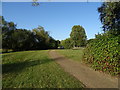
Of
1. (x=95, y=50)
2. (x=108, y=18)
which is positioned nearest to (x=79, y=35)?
(x=108, y=18)

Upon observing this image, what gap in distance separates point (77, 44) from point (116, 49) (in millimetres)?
36953

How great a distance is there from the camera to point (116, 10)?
33.5ft

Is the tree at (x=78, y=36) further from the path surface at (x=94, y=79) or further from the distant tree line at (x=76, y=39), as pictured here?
the path surface at (x=94, y=79)

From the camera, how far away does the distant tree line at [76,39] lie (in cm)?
4064

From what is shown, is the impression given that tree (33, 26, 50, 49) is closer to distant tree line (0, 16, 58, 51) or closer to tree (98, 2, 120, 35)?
distant tree line (0, 16, 58, 51)

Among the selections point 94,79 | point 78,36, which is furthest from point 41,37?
point 94,79

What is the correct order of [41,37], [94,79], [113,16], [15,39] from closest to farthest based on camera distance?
[94,79]
[113,16]
[15,39]
[41,37]

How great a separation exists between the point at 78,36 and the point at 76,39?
76.7 inches

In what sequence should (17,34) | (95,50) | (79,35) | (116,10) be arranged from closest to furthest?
(95,50) → (116,10) → (17,34) → (79,35)

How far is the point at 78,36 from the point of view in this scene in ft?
140

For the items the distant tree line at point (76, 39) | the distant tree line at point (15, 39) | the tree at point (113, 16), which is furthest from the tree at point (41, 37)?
the tree at point (113, 16)

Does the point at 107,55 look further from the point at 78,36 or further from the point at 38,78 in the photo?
the point at 78,36

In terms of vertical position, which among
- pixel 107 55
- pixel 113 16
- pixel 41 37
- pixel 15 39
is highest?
pixel 41 37

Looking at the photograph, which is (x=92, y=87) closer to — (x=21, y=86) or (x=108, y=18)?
(x=21, y=86)
